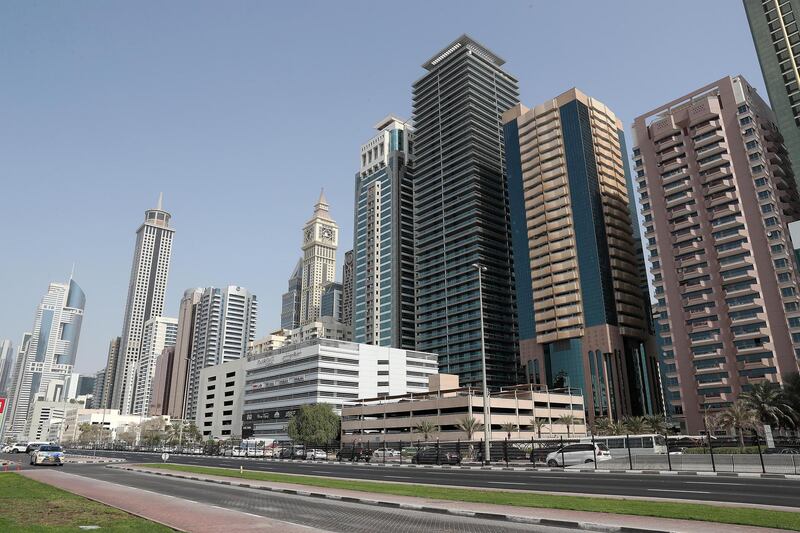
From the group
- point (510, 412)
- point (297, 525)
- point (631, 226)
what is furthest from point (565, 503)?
point (631, 226)

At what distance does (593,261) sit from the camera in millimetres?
152375

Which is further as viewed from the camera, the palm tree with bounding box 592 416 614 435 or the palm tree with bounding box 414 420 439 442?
the palm tree with bounding box 592 416 614 435

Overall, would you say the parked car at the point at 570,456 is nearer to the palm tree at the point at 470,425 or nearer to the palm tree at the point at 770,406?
the palm tree at the point at 770,406

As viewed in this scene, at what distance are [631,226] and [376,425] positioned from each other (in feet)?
328

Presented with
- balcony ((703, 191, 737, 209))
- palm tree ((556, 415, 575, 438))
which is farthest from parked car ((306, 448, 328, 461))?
balcony ((703, 191, 737, 209))

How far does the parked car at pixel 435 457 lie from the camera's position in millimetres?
54625

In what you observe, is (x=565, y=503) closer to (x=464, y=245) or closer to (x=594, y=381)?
(x=594, y=381)

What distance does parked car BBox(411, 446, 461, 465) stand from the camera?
54.6 metres

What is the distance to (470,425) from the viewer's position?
9700 centimetres

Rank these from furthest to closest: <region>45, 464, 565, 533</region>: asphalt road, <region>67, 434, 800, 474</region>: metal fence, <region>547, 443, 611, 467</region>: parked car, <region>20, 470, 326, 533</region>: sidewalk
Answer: <region>547, 443, 611, 467</region>: parked car, <region>67, 434, 800, 474</region>: metal fence, <region>45, 464, 565, 533</region>: asphalt road, <region>20, 470, 326, 533</region>: sidewalk

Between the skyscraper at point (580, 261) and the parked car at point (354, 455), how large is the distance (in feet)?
297

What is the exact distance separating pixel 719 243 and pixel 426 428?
78473 mm

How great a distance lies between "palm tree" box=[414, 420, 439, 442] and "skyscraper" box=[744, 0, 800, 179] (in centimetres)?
9458

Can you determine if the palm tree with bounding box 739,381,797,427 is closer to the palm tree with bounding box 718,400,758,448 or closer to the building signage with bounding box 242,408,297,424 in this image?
the palm tree with bounding box 718,400,758,448
